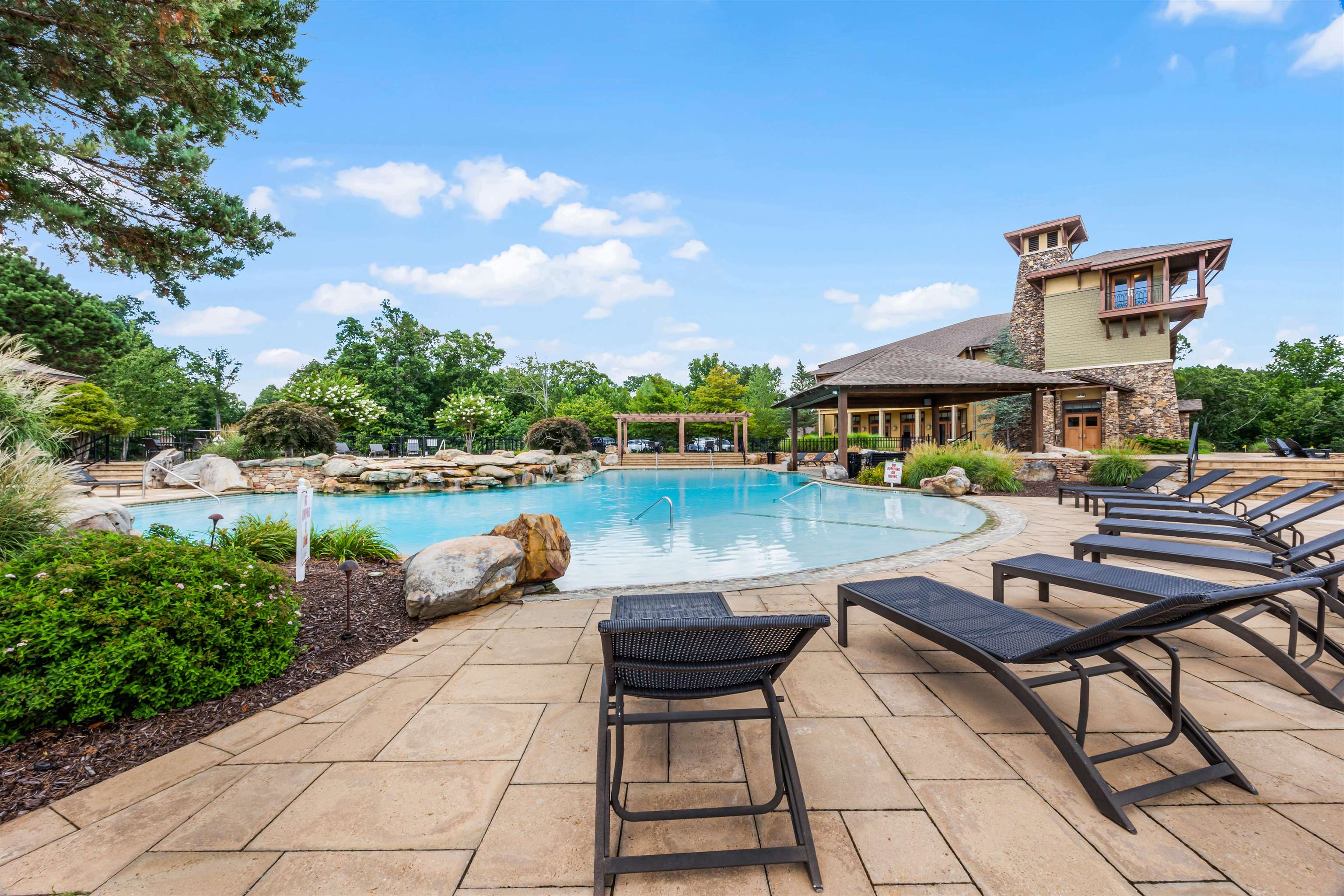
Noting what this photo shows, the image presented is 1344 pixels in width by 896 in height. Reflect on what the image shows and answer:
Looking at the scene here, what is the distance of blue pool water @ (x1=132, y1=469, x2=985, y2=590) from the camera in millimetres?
5535

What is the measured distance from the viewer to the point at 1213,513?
5008 mm

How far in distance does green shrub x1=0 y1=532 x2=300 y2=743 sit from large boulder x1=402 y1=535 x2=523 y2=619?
2.61 ft

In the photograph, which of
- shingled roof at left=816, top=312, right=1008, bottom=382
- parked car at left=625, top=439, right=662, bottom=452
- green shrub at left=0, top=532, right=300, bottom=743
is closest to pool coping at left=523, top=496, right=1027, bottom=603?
green shrub at left=0, top=532, right=300, bottom=743

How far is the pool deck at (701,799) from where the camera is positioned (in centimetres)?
130

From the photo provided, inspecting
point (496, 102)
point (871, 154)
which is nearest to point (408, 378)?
point (496, 102)

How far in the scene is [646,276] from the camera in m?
46.8

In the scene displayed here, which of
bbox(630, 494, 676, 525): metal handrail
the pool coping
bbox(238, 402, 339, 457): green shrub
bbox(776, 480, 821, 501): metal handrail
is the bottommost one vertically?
bbox(630, 494, 676, 525): metal handrail

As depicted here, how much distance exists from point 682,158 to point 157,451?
20.7 m

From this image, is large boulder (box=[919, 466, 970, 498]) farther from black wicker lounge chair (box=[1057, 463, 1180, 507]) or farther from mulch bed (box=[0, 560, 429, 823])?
mulch bed (box=[0, 560, 429, 823])

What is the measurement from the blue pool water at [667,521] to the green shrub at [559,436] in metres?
6.35

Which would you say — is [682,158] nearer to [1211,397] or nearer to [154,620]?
[154,620]

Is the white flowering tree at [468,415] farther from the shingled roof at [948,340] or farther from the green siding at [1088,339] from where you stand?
the green siding at [1088,339]

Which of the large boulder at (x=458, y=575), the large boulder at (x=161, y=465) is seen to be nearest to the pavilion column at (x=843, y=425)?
the large boulder at (x=458, y=575)

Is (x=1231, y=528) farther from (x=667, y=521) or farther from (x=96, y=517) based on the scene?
(x=96, y=517)
